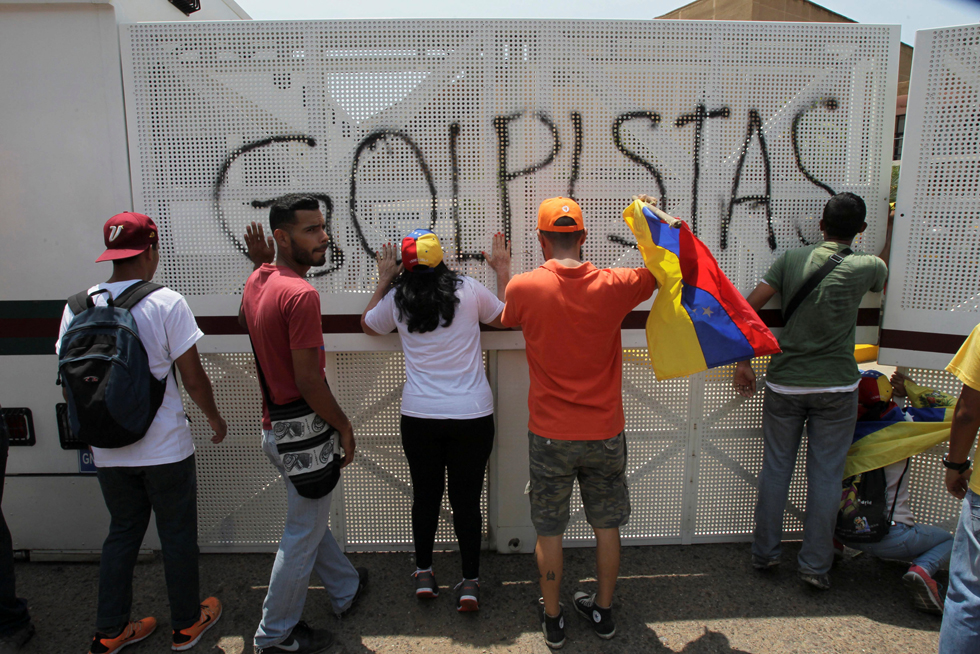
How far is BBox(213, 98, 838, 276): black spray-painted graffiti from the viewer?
10.5ft

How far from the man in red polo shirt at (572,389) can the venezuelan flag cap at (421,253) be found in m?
0.46

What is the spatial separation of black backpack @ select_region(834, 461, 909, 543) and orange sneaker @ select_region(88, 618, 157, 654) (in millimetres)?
3924

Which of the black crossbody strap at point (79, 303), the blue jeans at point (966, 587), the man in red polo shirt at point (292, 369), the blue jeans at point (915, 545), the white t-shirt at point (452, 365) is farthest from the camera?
the blue jeans at point (915, 545)

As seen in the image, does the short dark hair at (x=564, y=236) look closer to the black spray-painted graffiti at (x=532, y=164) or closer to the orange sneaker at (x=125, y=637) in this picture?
the black spray-painted graffiti at (x=532, y=164)

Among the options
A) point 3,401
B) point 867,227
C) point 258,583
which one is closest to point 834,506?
point 867,227

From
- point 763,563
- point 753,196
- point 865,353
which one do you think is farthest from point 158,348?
point 865,353

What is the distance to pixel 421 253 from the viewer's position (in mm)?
2742

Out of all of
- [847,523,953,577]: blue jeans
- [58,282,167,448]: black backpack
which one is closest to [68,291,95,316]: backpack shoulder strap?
[58,282,167,448]: black backpack

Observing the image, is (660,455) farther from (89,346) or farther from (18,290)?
(18,290)

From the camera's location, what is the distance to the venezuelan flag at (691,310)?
255cm

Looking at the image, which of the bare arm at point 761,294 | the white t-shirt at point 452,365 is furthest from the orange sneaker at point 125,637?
the bare arm at point 761,294

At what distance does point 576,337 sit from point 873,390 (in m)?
2.07

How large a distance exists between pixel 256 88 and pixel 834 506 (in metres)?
4.15

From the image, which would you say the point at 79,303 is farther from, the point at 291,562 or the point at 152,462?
the point at 291,562
